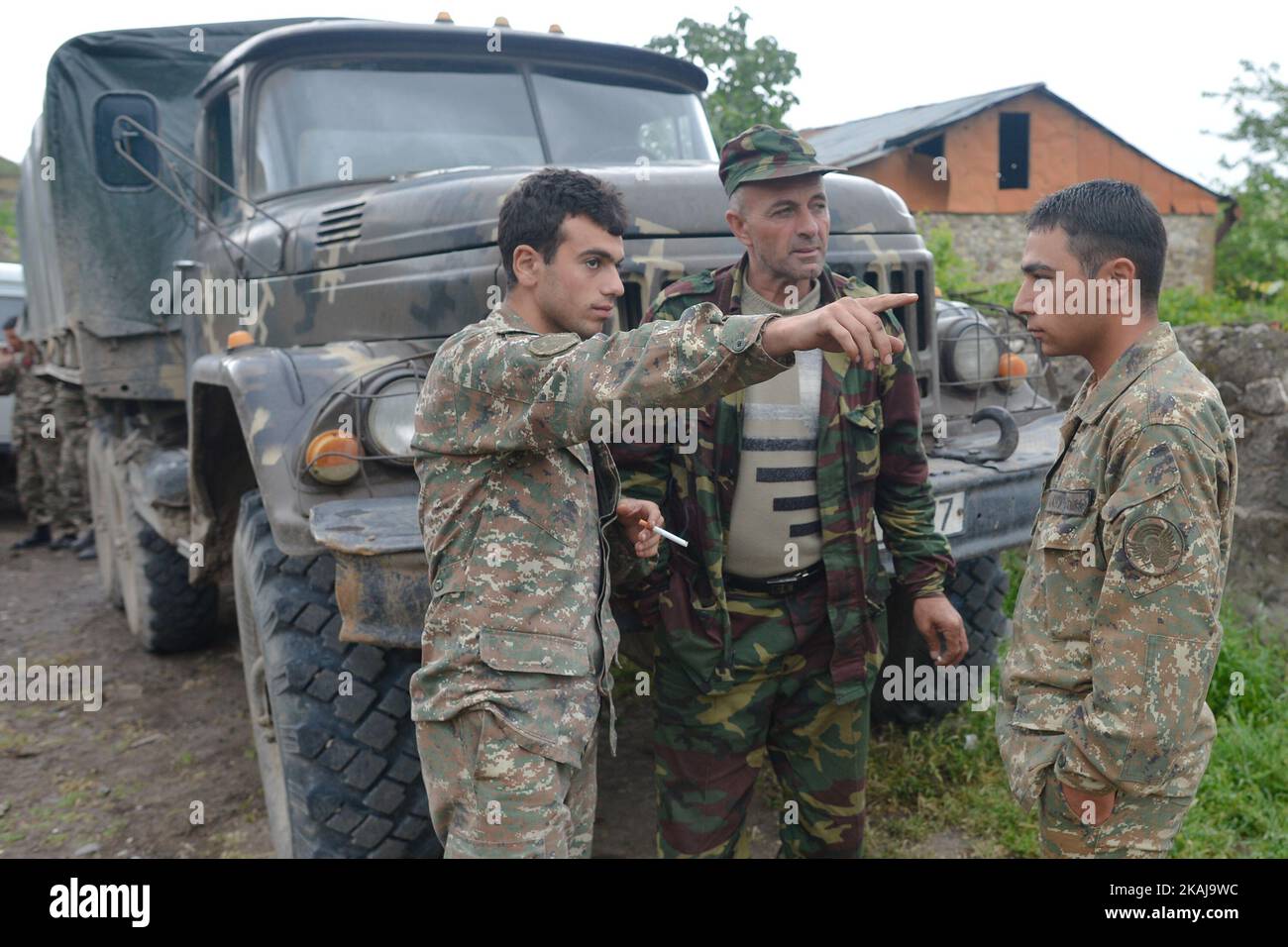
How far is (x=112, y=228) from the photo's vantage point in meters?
5.15

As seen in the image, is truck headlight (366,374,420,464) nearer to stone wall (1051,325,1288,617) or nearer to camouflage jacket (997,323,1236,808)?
camouflage jacket (997,323,1236,808)

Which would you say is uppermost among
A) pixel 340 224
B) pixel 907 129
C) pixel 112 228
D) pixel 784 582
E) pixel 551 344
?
pixel 907 129

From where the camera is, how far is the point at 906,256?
332 centimetres

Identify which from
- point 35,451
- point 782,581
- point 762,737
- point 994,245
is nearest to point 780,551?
point 782,581

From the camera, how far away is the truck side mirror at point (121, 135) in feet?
12.6

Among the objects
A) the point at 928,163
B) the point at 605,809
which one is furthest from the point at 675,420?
the point at 928,163

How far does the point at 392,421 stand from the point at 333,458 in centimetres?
17

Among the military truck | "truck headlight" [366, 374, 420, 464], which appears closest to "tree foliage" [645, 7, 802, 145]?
the military truck

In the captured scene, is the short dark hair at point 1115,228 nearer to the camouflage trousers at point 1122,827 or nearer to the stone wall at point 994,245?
the camouflage trousers at point 1122,827

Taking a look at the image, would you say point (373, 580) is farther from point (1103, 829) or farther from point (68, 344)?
point (68, 344)

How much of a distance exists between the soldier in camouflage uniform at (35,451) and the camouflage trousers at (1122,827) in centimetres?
761

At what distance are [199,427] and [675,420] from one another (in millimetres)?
1787

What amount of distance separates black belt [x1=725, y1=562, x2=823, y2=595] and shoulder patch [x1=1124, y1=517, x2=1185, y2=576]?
896mm

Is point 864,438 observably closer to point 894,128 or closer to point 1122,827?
point 1122,827
